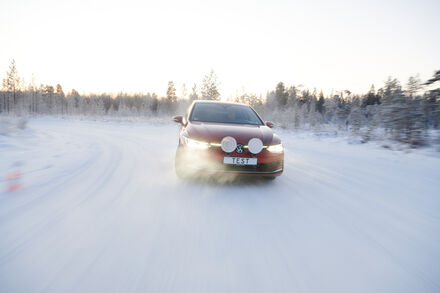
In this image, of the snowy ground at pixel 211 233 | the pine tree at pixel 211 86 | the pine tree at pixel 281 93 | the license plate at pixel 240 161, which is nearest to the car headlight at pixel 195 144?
the license plate at pixel 240 161

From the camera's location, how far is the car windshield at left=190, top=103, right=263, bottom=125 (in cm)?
459

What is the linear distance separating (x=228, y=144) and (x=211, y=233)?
1.45m

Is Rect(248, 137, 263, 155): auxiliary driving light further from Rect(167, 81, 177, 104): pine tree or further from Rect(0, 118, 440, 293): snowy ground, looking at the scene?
Rect(167, 81, 177, 104): pine tree

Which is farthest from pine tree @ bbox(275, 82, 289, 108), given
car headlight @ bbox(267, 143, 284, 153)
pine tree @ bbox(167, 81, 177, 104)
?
car headlight @ bbox(267, 143, 284, 153)

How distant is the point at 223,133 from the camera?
11.7 ft

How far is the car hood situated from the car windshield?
20.7 inches

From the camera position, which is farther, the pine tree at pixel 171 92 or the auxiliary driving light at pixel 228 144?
the pine tree at pixel 171 92

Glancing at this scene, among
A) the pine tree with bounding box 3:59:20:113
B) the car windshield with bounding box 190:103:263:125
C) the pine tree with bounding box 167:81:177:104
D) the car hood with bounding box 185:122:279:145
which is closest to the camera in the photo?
the car hood with bounding box 185:122:279:145

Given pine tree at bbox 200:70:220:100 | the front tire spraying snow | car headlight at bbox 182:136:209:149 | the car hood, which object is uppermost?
pine tree at bbox 200:70:220:100

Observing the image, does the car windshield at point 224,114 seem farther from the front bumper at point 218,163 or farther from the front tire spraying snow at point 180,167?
the front bumper at point 218,163

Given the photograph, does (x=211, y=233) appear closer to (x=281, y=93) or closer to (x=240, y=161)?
(x=240, y=161)

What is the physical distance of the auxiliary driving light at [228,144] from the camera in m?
3.34

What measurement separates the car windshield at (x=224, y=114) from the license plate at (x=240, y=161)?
1.32m

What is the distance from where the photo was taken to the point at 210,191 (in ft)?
10.9
